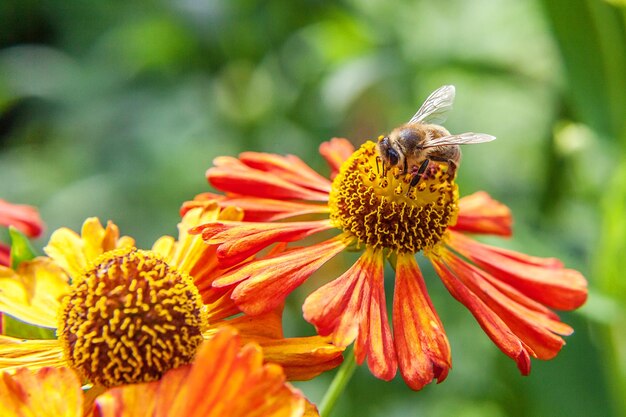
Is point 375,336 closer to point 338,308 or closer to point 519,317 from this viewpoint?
point 338,308

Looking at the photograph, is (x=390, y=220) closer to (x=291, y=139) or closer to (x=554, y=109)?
(x=554, y=109)

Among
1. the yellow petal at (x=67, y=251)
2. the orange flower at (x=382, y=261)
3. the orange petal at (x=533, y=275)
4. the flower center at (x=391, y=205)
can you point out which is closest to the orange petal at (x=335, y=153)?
the orange flower at (x=382, y=261)

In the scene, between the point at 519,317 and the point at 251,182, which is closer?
the point at 519,317

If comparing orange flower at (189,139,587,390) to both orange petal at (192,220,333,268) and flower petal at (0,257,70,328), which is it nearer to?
orange petal at (192,220,333,268)

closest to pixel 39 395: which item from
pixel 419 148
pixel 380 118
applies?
pixel 419 148

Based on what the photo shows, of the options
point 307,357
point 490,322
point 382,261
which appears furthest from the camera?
point 382,261

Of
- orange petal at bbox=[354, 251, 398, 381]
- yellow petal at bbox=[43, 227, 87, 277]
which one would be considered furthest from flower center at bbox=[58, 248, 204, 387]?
orange petal at bbox=[354, 251, 398, 381]
